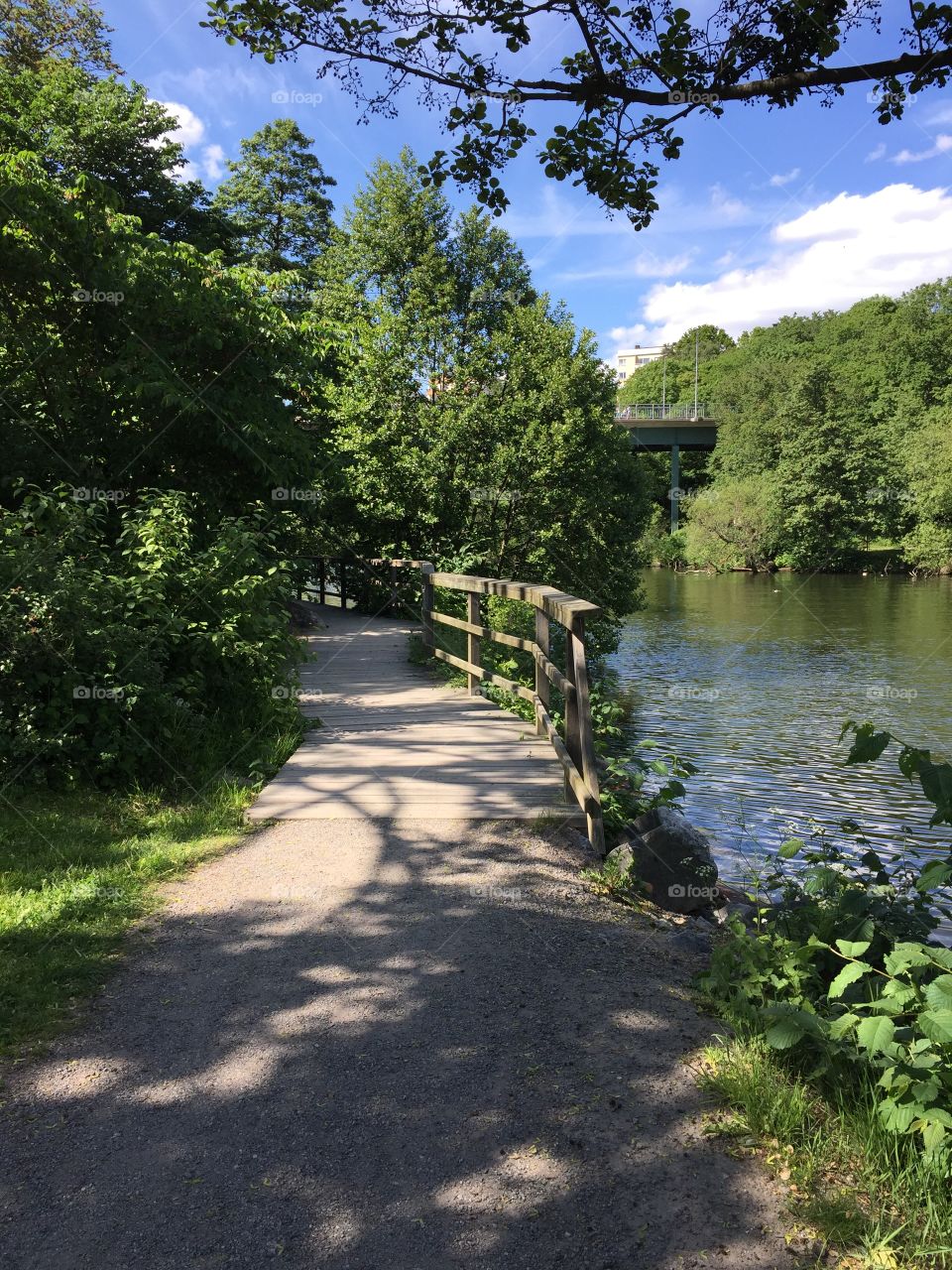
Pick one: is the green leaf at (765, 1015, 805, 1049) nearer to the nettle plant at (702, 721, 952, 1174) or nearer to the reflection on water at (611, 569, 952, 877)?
the nettle plant at (702, 721, 952, 1174)

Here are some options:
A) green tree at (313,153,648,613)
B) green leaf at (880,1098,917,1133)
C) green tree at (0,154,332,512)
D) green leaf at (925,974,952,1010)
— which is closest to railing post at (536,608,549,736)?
green leaf at (925,974,952,1010)

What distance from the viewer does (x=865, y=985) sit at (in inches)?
119

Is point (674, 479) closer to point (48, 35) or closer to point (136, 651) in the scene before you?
point (48, 35)

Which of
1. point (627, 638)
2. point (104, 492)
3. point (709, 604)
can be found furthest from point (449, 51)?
point (709, 604)

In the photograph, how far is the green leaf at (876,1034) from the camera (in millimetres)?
2289

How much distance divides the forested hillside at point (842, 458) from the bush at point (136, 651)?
43.1m

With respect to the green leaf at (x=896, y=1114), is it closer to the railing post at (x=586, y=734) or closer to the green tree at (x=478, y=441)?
the railing post at (x=586, y=734)

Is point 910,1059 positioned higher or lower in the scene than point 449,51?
lower

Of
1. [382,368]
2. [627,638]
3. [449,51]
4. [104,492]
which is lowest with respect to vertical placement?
[627,638]

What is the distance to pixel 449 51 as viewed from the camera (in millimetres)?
4160

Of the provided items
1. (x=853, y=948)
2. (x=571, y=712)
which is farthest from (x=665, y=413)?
(x=853, y=948)

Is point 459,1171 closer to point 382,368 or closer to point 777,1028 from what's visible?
point 777,1028

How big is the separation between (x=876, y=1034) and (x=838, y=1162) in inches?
13.7

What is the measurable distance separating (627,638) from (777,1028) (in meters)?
21.8
